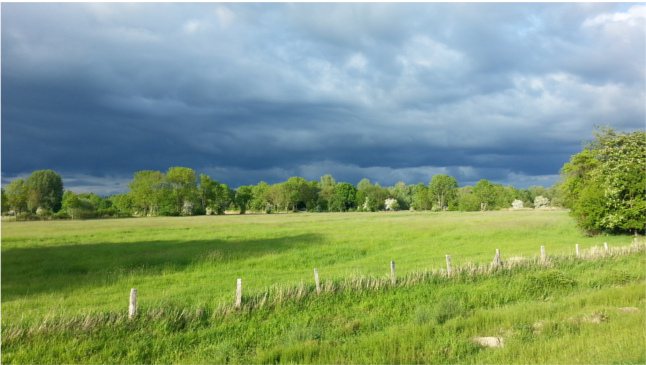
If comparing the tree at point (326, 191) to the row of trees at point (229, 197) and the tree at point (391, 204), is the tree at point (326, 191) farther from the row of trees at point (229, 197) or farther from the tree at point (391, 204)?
the tree at point (391, 204)

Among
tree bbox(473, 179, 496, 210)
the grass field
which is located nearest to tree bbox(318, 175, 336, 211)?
tree bbox(473, 179, 496, 210)

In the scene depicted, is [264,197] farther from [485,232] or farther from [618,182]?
[618,182]

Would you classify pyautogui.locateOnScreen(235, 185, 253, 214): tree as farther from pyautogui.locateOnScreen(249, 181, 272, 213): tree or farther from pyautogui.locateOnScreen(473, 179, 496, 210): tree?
pyautogui.locateOnScreen(473, 179, 496, 210): tree

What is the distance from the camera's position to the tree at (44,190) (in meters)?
123

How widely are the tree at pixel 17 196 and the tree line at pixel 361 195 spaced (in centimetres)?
23

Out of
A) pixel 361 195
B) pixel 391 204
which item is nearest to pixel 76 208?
pixel 361 195

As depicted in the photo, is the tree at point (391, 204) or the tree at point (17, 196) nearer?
the tree at point (17, 196)

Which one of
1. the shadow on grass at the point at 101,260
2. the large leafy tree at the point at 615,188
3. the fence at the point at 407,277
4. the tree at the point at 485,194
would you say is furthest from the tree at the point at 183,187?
the fence at the point at 407,277

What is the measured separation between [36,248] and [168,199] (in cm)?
9813

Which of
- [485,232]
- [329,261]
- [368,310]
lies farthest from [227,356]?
[485,232]

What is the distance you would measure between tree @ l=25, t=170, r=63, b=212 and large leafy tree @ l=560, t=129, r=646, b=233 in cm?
13076

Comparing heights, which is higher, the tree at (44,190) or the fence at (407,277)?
the tree at (44,190)

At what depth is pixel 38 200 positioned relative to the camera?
125 m

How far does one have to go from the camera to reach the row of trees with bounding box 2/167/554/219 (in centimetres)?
12450
